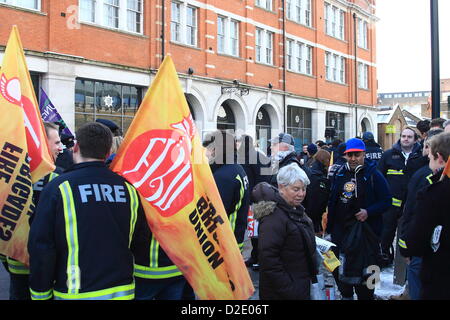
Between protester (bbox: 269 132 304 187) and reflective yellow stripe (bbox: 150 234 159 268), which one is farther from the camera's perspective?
protester (bbox: 269 132 304 187)

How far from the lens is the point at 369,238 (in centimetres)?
495

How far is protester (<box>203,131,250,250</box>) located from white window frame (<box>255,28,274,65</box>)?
801 inches

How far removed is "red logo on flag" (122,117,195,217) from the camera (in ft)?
10.7

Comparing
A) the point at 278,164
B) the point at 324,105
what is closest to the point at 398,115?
the point at 324,105

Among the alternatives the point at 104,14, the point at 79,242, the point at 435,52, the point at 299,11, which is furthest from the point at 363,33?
the point at 79,242

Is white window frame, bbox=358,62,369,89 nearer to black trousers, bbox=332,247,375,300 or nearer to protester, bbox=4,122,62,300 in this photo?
black trousers, bbox=332,247,375,300

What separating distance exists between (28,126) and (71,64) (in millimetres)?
12866

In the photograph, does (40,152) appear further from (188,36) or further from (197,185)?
(188,36)

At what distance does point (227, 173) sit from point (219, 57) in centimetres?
1782

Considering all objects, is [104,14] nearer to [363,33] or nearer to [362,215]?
[362,215]

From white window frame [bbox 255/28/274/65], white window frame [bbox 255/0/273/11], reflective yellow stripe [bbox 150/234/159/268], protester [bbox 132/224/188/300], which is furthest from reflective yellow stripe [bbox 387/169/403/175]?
white window frame [bbox 255/0/273/11]

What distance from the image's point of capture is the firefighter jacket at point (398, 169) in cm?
693

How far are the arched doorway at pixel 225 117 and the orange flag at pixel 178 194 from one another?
18.8 metres

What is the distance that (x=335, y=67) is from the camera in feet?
102
